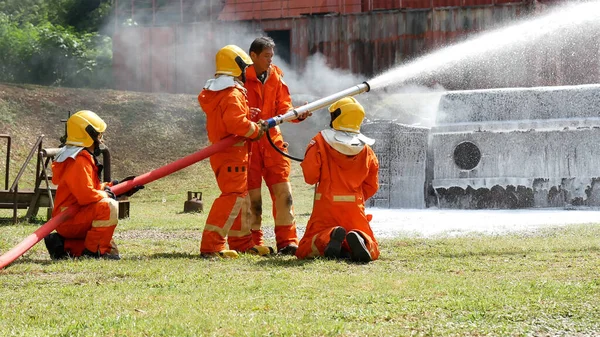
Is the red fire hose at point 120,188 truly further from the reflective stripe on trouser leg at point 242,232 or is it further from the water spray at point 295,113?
the reflective stripe on trouser leg at point 242,232

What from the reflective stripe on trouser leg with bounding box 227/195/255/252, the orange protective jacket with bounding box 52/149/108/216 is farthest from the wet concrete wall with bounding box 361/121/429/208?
the orange protective jacket with bounding box 52/149/108/216

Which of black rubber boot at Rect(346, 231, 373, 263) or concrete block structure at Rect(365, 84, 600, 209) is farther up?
concrete block structure at Rect(365, 84, 600, 209)

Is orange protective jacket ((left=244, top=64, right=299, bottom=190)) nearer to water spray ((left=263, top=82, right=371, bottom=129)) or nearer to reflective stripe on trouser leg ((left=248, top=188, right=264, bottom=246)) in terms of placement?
reflective stripe on trouser leg ((left=248, top=188, right=264, bottom=246))

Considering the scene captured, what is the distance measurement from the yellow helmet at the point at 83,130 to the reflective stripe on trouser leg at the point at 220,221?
128cm

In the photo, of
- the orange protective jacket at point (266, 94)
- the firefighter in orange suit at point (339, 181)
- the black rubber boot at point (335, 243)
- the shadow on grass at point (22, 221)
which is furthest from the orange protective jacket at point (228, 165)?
the shadow on grass at point (22, 221)

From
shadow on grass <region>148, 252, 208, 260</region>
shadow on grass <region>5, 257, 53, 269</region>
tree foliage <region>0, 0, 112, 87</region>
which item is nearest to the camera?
shadow on grass <region>5, 257, 53, 269</region>

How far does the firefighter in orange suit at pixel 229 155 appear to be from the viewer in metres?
7.93

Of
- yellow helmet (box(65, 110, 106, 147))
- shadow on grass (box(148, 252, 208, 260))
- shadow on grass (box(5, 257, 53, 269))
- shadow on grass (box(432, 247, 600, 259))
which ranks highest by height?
yellow helmet (box(65, 110, 106, 147))

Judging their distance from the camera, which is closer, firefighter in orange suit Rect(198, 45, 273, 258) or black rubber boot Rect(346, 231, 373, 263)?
black rubber boot Rect(346, 231, 373, 263)

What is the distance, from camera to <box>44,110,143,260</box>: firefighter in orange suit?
309 inches

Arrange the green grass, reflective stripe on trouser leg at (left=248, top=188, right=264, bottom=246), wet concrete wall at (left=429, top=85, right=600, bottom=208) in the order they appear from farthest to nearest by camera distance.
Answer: wet concrete wall at (left=429, top=85, right=600, bottom=208)
reflective stripe on trouser leg at (left=248, top=188, right=264, bottom=246)
the green grass

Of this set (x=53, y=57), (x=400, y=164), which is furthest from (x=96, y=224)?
(x=53, y=57)

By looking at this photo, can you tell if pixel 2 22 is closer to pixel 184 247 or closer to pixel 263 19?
pixel 263 19

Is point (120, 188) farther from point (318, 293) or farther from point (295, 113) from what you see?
point (318, 293)
